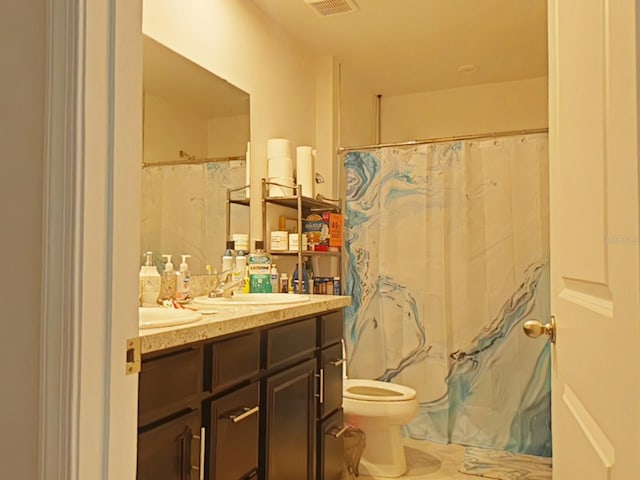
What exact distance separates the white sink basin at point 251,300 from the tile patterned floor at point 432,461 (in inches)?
41.3

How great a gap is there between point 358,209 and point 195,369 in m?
2.06

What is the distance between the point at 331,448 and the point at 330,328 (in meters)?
0.49

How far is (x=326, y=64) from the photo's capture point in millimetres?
3254

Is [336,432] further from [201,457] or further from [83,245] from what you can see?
[83,245]

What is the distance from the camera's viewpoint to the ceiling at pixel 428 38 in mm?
2654

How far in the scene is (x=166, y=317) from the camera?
151 cm

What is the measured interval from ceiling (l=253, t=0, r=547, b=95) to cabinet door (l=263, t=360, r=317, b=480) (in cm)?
188

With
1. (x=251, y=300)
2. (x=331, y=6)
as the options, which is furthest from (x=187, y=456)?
(x=331, y=6)

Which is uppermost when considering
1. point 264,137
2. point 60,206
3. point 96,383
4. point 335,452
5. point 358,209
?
point 264,137

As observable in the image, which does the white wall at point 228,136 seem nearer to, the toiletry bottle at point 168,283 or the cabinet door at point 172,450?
the toiletry bottle at point 168,283

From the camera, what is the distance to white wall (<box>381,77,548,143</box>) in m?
3.51

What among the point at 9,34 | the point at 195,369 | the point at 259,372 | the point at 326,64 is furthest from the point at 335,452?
the point at 326,64

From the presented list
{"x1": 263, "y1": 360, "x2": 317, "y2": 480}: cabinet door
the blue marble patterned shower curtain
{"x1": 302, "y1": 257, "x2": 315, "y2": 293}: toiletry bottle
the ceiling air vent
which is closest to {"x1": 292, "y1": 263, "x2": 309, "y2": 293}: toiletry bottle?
{"x1": 302, "y1": 257, "x2": 315, "y2": 293}: toiletry bottle

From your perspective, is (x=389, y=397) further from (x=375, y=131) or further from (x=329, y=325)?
(x=375, y=131)
